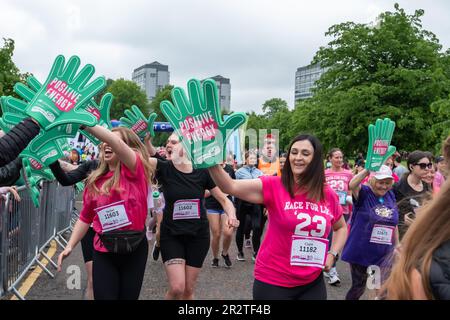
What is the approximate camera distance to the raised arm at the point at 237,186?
306 centimetres

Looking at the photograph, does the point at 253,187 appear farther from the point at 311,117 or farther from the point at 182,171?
the point at 311,117

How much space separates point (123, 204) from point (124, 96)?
71.5 metres

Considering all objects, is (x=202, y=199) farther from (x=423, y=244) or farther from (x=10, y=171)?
(x=423, y=244)

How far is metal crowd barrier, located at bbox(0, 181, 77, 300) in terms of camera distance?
504 cm

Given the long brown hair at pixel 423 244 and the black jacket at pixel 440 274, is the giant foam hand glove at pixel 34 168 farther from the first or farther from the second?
the black jacket at pixel 440 274

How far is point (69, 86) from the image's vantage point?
3.07m

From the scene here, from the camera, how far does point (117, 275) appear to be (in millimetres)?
3625

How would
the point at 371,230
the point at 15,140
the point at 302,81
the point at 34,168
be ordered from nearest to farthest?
the point at 15,140 → the point at 34,168 → the point at 371,230 → the point at 302,81

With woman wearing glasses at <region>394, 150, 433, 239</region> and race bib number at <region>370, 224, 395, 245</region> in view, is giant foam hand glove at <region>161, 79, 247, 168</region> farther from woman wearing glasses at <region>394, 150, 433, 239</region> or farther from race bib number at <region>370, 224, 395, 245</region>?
woman wearing glasses at <region>394, 150, 433, 239</region>

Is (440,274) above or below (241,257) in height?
above

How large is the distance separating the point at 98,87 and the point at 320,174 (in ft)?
5.25

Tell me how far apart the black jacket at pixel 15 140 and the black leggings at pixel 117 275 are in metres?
1.17

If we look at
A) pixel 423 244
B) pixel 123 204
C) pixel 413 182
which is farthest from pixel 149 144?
pixel 423 244

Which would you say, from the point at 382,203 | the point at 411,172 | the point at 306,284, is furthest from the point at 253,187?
the point at 411,172
